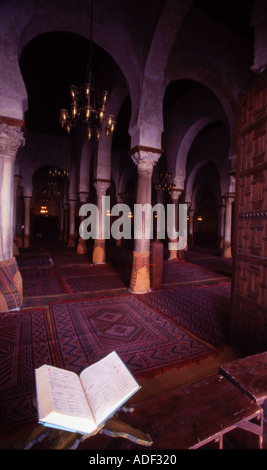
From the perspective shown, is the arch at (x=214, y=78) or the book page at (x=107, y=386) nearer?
the book page at (x=107, y=386)

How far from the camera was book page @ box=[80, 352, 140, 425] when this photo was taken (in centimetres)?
108

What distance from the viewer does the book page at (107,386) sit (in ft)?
3.56

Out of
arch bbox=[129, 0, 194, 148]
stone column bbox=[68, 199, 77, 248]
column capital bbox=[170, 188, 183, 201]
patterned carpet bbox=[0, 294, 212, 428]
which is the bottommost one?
patterned carpet bbox=[0, 294, 212, 428]

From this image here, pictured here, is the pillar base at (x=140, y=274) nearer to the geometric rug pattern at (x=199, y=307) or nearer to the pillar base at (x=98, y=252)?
the geometric rug pattern at (x=199, y=307)

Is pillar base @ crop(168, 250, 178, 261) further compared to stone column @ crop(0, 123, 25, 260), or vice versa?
pillar base @ crop(168, 250, 178, 261)

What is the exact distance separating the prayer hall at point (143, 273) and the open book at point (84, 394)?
1 cm

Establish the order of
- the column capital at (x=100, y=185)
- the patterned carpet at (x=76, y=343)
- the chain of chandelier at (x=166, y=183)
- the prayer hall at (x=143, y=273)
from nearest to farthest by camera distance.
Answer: the prayer hall at (x=143, y=273) < the patterned carpet at (x=76, y=343) < the column capital at (x=100, y=185) < the chain of chandelier at (x=166, y=183)

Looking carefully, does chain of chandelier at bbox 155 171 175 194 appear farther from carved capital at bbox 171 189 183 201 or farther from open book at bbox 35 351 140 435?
open book at bbox 35 351 140 435

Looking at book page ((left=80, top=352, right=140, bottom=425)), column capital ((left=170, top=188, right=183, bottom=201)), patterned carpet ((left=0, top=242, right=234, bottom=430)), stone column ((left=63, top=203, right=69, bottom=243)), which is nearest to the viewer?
book page ((left=80, top=352, right=140, bottom=425))

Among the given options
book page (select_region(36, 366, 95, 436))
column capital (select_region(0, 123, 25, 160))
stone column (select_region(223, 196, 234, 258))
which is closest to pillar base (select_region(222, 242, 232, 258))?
stone column (select_region(223, 196, 234, 258))

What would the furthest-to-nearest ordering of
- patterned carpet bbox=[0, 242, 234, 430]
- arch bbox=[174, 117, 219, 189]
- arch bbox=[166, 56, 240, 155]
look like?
arch bbox=[174, 117, 219, 189], arch bbox=[166, 56, 240, 155], patterned carpet bbox=[0, 242, 234, 430]

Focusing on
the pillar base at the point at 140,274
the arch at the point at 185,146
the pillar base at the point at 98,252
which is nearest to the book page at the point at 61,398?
the pillar base at the point at 140,274

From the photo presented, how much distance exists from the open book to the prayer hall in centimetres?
1

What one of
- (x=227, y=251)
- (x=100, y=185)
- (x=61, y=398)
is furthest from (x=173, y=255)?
(x=61, y=398)
